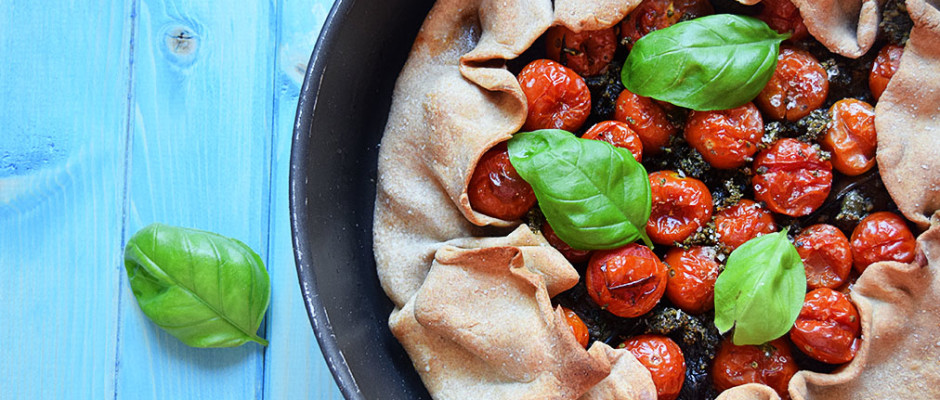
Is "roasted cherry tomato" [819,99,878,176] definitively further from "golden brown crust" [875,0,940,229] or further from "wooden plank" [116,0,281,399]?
"wooden plank" [116,0,281,399]

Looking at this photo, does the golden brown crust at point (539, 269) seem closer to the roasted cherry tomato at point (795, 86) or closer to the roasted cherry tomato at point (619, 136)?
the roasted cherry tomato at point (795, 86)

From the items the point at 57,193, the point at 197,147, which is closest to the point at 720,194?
the point at 197,147

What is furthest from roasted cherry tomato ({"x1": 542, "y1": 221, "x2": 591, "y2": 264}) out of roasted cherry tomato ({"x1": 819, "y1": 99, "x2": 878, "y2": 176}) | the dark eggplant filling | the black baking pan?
roasted cherry tomato ({"x1": 819, "y1": 99, "x2": 878, "y2": 176})

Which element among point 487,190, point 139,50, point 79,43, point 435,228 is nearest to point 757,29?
point 487,190

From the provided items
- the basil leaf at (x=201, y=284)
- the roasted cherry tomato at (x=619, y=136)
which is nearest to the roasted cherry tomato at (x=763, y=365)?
the roasted cherry tomato at (x=619, y=136)

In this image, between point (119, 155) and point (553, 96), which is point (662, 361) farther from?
point (119, 155)

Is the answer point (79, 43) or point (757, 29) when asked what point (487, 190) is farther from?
point (79, 43)
